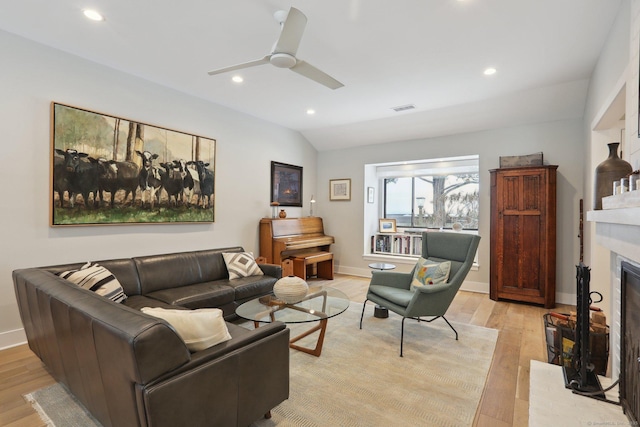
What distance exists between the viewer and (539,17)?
2.43 metres

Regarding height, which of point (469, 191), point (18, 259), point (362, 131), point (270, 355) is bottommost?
point (270, 355)

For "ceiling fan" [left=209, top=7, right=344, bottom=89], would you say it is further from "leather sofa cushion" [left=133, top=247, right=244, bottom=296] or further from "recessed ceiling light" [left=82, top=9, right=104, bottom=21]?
"leather sofa cushion" [left=133, top=247, right=244, bottom=296]

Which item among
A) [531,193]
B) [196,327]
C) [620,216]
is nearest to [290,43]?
[196,327]

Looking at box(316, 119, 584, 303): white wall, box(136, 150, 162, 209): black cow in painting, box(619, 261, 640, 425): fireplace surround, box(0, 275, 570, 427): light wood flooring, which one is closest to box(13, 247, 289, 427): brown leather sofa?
box(0, 275, 570, 427): light wood flooring

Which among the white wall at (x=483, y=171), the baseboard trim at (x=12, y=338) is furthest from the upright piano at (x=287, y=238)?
the baseboard trim at (x=12, y=338)

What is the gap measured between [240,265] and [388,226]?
333 centimetres

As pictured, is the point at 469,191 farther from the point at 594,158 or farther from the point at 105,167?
the point at 105,167

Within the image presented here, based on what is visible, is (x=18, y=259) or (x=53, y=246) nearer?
(x=18, y=259)

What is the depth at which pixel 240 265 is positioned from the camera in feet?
12.7

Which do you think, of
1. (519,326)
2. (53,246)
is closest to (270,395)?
(53,246)

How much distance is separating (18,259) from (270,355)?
2.75 metres

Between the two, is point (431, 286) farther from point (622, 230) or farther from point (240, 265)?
point (240, 265)

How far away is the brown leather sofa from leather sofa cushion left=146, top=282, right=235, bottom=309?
945 mm

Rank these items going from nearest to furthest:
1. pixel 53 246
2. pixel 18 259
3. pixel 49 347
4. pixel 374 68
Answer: pixel 49 347 → pixel 18 259 → pixel 53 246 → pixel 374 68
